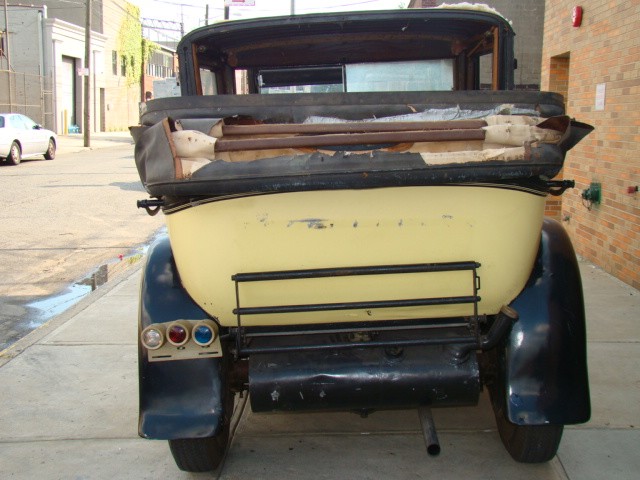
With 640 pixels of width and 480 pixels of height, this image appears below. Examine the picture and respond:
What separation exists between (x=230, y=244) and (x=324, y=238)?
1.29ft

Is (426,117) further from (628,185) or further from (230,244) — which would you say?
(628,185)

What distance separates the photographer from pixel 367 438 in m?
3.93

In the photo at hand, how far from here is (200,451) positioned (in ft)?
11.2

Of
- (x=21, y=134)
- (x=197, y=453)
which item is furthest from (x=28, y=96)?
(x=197, y=453)

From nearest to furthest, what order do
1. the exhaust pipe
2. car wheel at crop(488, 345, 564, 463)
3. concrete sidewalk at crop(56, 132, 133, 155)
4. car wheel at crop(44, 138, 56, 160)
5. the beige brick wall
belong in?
the exhaust pipe < car wheel at crop(488, 345, 564, 463) < car wheel at crop(44, 138, 56, 160) < concrete sidewalk at crop(56, 132, 133, 155) < the beige brick wall

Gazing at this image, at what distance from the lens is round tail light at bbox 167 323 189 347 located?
125 inches

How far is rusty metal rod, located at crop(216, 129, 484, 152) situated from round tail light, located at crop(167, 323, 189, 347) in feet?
2.59

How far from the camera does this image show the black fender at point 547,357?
3127mm

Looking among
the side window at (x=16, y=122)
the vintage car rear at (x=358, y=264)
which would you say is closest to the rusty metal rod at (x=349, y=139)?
the vintage car rear at (x=358, y=264)

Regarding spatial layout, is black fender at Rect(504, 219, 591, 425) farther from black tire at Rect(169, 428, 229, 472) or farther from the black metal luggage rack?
black tire at Rect(169, 428, 229, 472)

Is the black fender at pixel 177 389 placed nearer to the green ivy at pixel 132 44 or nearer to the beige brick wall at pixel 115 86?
the beige brick wall at pixel 115 86

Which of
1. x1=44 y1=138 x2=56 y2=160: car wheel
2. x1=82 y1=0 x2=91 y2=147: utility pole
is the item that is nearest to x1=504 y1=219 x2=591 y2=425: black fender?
x1=44 y1=138 x2=56 y2=160: car wheel

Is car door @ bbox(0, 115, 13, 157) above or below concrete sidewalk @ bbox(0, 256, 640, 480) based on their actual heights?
above

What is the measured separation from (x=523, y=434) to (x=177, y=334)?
1663 millimetres
